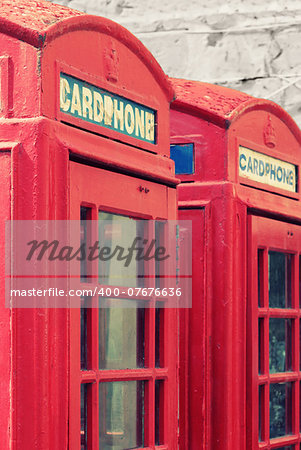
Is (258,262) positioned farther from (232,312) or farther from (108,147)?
(108,147)

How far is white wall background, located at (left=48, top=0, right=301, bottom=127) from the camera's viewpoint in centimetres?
523

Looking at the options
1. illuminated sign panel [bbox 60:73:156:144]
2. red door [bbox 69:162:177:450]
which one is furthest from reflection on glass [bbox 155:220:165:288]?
illuminated sign panel [bbox 60:73:156:144]

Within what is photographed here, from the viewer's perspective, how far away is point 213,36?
5355 mm

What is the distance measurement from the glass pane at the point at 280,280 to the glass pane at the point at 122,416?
1.11 meters

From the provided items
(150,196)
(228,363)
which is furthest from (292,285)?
(150,196)

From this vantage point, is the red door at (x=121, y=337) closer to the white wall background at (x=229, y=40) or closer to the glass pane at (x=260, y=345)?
the glass pane at (x=260, y=345)

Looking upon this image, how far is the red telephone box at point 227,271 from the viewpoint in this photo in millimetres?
3371

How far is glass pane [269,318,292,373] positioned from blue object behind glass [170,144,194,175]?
2.50 ft

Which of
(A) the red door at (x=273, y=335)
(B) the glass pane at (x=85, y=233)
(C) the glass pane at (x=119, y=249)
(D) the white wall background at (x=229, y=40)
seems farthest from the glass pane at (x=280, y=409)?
(D) the white wall background at (x=229, y=40)

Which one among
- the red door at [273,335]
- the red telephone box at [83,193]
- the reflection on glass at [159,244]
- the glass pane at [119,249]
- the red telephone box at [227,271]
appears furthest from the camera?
the red door at [273,335]

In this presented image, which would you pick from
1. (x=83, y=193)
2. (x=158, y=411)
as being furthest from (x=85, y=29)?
(x=158, y=411)

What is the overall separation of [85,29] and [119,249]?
65 cm

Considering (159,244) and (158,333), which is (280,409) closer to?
(158,333)

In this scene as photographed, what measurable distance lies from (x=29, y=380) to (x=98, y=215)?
53 centimetres
